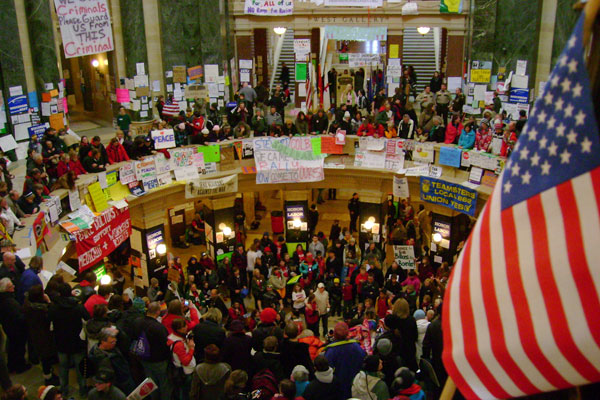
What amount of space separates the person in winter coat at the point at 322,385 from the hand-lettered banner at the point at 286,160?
13.9m

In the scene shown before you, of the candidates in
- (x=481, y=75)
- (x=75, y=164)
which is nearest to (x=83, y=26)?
(x=75, y=164)

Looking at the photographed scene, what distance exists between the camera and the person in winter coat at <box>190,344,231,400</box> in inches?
324

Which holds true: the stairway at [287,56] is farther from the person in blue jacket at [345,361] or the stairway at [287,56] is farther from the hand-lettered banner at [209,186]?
the person in blue jacket at [345,361]

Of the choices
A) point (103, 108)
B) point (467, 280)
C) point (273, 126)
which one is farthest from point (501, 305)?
point (103, 108)

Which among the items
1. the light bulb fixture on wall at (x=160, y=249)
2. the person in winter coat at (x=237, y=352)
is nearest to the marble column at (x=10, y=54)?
the light bulb fixture on wall at (x=160, y=249)

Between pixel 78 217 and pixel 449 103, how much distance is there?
13.3 metres

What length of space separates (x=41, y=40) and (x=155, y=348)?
12.9m

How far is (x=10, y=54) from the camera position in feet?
56.6

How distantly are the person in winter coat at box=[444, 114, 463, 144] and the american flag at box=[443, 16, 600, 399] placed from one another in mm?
15947

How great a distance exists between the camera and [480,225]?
158 inches

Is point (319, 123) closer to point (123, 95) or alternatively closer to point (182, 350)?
point (123, 95)

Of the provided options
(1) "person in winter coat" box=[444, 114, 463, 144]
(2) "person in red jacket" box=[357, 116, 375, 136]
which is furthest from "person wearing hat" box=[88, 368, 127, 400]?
(2) "person in red jacket" box=[357, 116, 375, 136]

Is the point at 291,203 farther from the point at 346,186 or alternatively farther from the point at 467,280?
the point at 467,280

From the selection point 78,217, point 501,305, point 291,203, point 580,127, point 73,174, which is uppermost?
point 580,127
